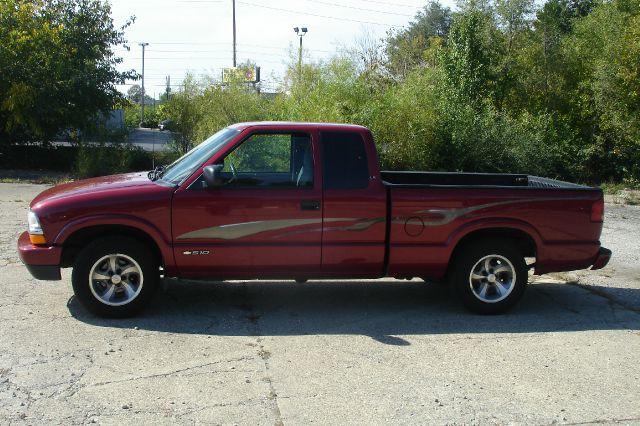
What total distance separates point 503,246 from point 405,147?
10779 millimetres

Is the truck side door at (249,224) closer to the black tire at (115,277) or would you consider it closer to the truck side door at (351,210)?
the truck side door at (351,210)

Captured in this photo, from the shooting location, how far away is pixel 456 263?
6934 millimetres

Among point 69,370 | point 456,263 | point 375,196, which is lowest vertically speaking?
point 69,370

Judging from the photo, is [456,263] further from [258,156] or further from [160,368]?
[160,368]

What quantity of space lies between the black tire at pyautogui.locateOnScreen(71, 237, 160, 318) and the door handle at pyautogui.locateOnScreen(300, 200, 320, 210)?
5.03 ft

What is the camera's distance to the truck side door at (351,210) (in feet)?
21.6

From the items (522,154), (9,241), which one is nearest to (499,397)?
(9,241)

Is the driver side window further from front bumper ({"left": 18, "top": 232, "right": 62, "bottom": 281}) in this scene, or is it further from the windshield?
front bumper ({"left": 18, "top": 232, "right": 62, "bottom": 281})

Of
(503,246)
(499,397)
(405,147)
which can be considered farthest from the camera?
(405,147)

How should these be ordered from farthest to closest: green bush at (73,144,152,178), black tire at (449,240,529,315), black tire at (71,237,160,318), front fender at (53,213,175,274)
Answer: green bush at (73,144,152,178) → black tire at (449,240,529,315) → black tire at (71,237,160,318) → front fender at (53,213,175,274)

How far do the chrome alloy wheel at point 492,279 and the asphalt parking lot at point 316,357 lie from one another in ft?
0.82

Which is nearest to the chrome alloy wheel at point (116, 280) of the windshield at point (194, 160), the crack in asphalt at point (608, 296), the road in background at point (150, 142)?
the windshield at point (194, 160)

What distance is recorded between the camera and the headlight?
20.5 feet

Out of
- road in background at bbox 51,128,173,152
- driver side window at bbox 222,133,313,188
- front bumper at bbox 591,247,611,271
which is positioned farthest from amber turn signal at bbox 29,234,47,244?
road in background at bbox 51,128,173,152
